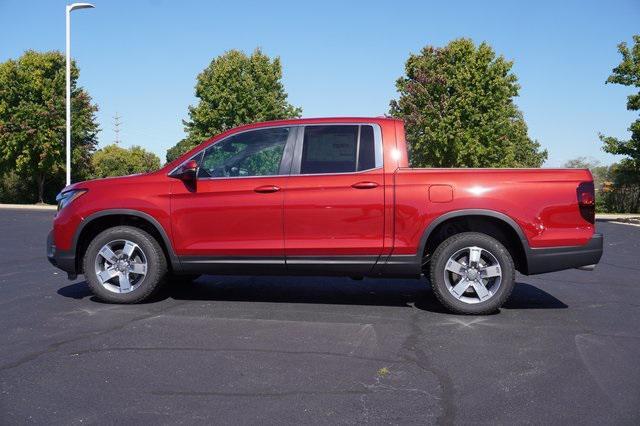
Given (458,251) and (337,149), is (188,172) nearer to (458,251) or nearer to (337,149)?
(337,149)

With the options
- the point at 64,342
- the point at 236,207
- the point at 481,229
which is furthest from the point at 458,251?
the point at 64,342

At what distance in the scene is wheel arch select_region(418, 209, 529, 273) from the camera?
562 cm

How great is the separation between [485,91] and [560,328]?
36.7 m

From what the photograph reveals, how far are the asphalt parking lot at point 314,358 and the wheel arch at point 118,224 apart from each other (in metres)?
0.54

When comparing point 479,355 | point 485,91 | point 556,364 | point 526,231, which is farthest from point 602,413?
point 485,91

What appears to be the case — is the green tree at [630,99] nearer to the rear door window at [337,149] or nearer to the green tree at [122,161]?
the rear door window at [337,149]

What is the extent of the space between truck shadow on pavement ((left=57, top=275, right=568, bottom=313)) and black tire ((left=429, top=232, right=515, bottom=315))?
276 millimetres

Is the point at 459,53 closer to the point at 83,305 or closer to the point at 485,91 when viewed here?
the point at 485,91

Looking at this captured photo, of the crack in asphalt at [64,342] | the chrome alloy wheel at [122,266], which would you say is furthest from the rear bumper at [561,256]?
the chrome alloy wheel at [122,266]

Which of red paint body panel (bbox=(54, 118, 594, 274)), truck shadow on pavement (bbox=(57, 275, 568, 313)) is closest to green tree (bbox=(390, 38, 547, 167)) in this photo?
truck shadow on pavement (bbox=(57, 275, 568, 313))

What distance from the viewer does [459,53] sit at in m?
39.9

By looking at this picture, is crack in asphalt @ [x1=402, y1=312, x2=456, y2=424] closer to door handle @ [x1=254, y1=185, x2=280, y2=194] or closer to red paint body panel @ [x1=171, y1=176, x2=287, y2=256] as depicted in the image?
red paint body panel @ [x1=171, y1=176, x2=287, y2=256]

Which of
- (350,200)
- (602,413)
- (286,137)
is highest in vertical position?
(286,137)

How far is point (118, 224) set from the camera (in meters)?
6.40
